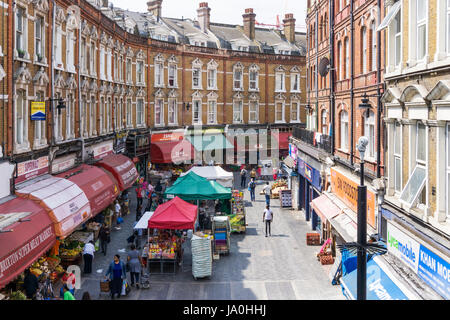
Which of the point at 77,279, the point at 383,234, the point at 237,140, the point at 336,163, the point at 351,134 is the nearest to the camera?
the point at 383,234

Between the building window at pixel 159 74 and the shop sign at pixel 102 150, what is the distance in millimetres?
12367

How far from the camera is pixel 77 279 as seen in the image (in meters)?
16.2

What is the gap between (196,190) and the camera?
21.8 m

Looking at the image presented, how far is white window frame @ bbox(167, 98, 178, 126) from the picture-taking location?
4231 cm

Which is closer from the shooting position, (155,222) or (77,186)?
(155,222)

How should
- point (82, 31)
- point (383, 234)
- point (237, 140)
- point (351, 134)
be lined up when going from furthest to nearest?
point (237, 140) → point (82, 31) → point (351, 134) → point (383, 234)

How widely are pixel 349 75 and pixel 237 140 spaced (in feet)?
95.7

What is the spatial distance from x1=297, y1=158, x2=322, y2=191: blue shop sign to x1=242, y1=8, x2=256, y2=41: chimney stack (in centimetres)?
2663

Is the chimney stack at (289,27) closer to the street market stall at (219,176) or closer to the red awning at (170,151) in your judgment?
the red awning at (170,151)

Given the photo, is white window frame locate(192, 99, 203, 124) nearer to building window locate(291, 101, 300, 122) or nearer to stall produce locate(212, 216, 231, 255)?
building window locate(291, 101, 300, 122)

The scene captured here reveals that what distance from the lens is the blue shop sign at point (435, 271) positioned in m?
8.53

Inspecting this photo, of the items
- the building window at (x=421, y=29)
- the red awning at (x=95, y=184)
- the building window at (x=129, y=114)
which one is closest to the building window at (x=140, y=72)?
the building window at (x=129, y=114)
